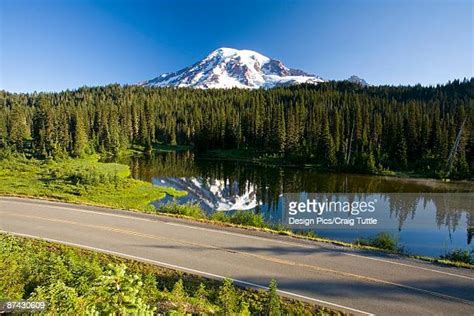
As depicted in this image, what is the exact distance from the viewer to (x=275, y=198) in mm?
49625

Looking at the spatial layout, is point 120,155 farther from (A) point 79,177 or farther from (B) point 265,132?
(A) point 79,177

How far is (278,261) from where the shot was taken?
60.1ft

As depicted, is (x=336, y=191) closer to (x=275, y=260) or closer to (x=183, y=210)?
(x=183, y=210)

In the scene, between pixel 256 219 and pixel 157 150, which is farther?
pixel 157 150

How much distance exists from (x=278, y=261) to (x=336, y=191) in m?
41.2

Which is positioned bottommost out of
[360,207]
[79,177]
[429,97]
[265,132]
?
[360,207]

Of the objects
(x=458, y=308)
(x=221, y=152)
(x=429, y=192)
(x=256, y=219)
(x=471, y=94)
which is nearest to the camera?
(x=458, y=308)

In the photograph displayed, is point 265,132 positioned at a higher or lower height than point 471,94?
lower

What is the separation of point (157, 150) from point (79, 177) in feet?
266

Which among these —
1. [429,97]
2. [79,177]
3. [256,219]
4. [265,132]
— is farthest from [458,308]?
[429,97]

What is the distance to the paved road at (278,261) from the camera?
14.7m

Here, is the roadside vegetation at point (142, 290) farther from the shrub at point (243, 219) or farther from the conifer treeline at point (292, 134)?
the conifer treeline at point (292, 134)

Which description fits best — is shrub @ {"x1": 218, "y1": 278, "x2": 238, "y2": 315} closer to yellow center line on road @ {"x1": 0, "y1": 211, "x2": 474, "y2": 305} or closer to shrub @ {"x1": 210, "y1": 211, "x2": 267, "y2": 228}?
yellow center line on road @ {"x1": 0, "y1": 211, "x2": 474, "y2": 305}


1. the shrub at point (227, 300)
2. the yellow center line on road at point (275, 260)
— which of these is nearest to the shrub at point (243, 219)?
the yellow center line on road at point (275, 260)
